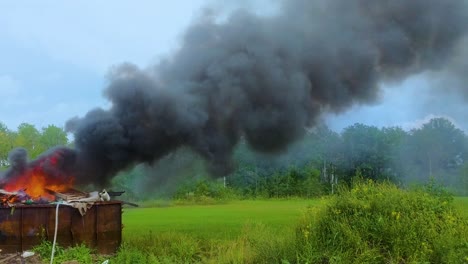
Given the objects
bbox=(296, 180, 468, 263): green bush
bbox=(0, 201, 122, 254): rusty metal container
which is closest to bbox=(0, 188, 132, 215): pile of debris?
bbox=(0, 201, 122, 254): rusty metal container

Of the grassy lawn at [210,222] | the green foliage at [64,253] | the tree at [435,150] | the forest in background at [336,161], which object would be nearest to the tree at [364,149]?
the forest in background at [336,161]

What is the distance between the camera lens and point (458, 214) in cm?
1016

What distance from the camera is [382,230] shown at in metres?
9.16

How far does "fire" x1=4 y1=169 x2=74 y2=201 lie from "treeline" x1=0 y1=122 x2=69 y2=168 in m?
37.8

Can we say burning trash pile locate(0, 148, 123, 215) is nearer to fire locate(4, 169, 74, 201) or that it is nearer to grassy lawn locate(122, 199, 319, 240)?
fire locate(4, 169, 74, 201)

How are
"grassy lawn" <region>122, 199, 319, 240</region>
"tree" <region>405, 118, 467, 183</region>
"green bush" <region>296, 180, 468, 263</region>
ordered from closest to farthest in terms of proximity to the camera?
"green bush" <region>296, 180, 468, 263</region> < "grassy lawn" <region>122, 199, 319, 240</region> < "tree" <region>405, 118, 467, 183</region>

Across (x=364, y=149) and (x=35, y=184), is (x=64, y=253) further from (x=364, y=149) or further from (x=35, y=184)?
(x=364, y=149)

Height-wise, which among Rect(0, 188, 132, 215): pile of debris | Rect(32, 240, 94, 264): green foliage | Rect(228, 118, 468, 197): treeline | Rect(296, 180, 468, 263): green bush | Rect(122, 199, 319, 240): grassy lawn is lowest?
Rect(122, 199, 319, 240): grassy lawn

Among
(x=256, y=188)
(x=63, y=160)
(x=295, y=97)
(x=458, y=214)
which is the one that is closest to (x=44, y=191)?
(x=63, y=160)

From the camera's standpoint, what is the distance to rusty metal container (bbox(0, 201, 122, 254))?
35.8 feet

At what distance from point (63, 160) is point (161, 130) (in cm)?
265

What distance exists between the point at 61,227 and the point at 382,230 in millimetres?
6975

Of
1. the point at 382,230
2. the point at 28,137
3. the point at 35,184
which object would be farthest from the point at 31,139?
the point at 382,230

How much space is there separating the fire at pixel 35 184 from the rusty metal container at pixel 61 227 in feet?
3.20
